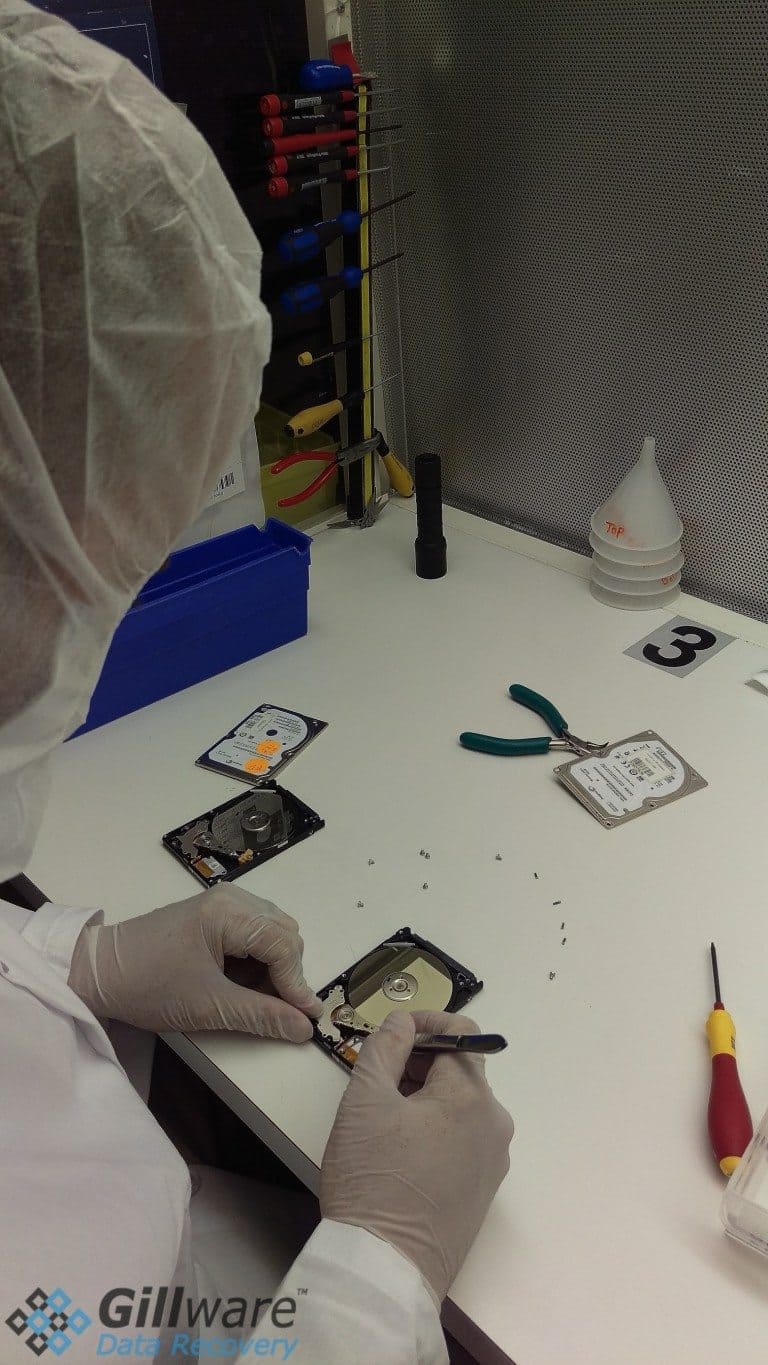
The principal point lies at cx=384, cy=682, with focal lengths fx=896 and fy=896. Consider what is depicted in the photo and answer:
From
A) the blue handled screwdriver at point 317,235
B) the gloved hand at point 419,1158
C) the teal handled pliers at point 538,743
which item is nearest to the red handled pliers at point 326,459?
the blue handled screwdriver at point 317,235

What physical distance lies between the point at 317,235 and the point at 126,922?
0.88 m

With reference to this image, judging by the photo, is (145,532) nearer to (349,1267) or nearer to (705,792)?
(349,1267)

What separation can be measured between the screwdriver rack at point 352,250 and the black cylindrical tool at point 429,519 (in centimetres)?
17

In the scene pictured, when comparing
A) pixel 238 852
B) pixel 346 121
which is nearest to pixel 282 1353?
pixel 238 852

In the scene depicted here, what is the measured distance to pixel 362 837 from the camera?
0.87 m

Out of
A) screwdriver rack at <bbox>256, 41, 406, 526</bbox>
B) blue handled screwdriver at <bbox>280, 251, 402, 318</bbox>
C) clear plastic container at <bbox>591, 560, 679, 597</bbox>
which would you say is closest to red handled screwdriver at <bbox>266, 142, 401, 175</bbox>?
screwdriver rack at <bbox>256, 41, 406, 526</bbox>

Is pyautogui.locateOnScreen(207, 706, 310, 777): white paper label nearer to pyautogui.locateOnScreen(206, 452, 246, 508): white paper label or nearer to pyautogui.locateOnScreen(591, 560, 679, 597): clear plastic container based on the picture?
pyautogui.locateOnScreen(206, 452, 246, 508): white paper label

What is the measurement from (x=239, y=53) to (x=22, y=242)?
0.95 m

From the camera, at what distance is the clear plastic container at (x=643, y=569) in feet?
3.80

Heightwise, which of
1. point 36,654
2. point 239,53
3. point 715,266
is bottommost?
point 36,654

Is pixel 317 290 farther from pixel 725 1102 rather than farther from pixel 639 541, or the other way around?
pixel 725 1102

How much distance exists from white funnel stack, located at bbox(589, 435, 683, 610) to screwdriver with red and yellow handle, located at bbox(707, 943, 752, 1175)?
24.6 inches

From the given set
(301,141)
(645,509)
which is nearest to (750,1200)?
(645,509)

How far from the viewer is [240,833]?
882 millimetres
